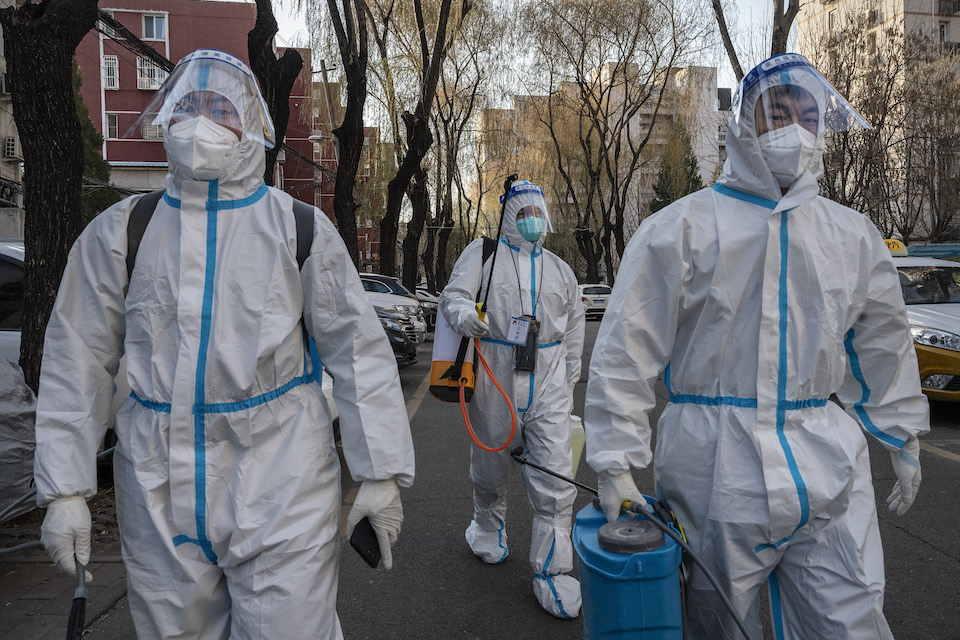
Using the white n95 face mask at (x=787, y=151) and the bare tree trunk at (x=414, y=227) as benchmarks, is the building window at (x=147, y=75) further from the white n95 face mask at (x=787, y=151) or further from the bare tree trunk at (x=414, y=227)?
the white n95 face mask at (x=787, y=151)

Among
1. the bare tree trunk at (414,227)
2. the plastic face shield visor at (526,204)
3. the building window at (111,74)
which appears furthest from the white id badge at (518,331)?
the building window at (111,74)

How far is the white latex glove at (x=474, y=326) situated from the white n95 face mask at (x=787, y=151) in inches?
84.6

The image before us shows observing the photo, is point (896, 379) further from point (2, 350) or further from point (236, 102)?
point (2, 350)

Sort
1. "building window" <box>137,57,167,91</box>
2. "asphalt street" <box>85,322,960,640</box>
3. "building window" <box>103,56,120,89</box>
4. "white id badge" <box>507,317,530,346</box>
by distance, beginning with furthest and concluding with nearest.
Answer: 1. "building window" <box>103,56,120,89</box>
2. "building window" <box>137,57,167,91</box>
3. "white id badge" <box>507,317,530,346</box>
4. "asphalt street" <box>85,322,960,640</box>

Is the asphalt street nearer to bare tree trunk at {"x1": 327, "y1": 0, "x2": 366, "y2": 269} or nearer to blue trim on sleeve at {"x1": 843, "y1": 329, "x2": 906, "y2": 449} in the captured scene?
blue trim on sleeve at {"x1": 843, "y1": 329, "x2": 906, "y2": 449}

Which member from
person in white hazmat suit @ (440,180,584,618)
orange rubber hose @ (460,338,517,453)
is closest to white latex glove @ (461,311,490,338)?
person in white hazmat suit @ (440,180,584,618)

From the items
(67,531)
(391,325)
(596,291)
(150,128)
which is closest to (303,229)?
(150,128)

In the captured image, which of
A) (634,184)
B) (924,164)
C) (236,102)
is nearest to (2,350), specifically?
(236,102)

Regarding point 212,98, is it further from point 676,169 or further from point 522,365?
point 676,169

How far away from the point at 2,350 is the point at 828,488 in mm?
5943

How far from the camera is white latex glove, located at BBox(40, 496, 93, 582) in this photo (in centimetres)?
223

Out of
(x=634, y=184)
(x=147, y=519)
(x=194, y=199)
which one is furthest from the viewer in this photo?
(x=634, y=184)

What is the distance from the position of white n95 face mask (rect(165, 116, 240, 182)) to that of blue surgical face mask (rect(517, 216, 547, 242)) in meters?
2.49

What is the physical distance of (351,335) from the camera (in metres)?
2.37
